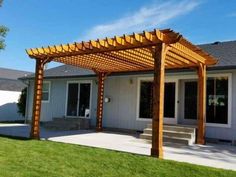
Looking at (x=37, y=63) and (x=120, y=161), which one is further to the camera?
(x=37, y=63)

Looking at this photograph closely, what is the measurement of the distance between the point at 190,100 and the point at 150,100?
189 cm

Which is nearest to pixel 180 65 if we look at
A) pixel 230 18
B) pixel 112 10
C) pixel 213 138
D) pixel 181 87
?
pixel 181 87

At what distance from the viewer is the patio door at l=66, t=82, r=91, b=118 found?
16.0 metres

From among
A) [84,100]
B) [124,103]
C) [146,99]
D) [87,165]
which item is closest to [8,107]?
[84,100]

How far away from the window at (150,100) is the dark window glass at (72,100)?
13.8ft

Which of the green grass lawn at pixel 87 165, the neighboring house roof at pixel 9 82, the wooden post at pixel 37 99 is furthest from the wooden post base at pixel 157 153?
the neighboring house roof at pixel 9 82

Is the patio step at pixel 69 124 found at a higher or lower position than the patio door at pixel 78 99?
lower

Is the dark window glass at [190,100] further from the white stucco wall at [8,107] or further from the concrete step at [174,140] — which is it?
the white stucco wall at [8,107]

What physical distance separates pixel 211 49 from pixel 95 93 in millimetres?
6234

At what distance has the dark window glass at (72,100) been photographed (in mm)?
16484

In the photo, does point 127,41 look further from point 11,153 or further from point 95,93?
point 95,93

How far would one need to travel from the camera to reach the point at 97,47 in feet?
29.4

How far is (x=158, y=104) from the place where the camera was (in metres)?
7.78

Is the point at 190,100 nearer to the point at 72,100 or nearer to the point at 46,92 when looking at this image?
the point at 72,100
